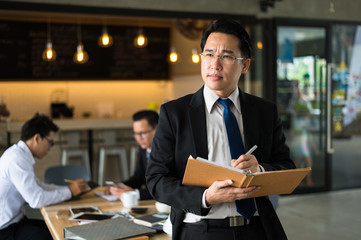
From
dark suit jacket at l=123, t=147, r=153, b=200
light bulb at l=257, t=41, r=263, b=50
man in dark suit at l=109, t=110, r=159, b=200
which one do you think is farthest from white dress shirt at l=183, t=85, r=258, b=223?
light bulb at l=257, t=41, r=263, b=50

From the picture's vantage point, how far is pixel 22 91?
864 centimetres

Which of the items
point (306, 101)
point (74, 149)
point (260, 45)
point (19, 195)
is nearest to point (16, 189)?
point (19, 195)

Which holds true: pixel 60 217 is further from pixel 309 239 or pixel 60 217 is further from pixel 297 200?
pixel 297 200

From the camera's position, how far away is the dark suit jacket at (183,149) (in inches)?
69.8

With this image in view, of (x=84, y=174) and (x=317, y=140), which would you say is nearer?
(x=84, y=174)

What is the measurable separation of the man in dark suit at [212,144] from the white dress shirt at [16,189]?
1.62m

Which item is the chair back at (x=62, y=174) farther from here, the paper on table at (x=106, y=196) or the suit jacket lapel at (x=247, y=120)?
the suit jacket lapel at (x=247, y=120)

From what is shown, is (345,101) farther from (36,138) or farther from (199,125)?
(199,125)

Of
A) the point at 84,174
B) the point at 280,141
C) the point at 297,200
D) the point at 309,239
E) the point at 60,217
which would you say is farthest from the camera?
the point at 297,200

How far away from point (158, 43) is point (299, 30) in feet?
11.7

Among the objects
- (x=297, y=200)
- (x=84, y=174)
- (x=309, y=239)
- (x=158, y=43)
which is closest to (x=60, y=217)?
(x=84, y=174)

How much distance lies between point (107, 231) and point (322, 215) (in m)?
4.10

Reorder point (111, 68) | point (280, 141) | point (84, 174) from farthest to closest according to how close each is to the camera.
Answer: point (111, 68)
point (84, 174)
point (280, 141)

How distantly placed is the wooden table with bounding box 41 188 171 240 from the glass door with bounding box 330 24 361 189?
15.0 feet
